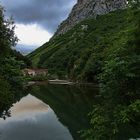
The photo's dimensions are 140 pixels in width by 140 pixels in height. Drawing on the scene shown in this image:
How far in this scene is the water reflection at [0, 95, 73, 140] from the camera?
49431 millimetres

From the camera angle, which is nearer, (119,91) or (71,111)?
(119,91)

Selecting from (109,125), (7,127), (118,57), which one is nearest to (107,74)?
(118,57)

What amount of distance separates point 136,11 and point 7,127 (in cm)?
4199

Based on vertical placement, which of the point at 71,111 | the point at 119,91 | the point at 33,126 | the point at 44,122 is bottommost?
the point at 33,126

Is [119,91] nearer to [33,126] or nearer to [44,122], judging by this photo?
[33,126]

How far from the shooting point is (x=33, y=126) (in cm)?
5972

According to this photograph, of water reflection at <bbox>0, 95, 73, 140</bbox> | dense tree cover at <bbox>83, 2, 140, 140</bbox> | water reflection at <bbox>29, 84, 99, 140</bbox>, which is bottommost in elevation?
water reflection at <bbox>0, 95, 73, 140</bbox>

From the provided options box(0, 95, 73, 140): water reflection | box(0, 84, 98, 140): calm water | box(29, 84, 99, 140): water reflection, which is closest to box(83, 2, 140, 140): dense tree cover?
box(29, 84, 99, 140): water reflection


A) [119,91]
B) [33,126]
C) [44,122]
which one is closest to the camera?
[119,91]

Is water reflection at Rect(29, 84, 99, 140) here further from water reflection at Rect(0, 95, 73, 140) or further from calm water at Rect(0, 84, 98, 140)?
water reflection at Rect(0, 95, 73, 140)

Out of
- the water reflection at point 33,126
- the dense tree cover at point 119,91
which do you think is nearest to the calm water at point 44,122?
the water reflection at point 33,126

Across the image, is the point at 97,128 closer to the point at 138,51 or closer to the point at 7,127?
the point at 138,51

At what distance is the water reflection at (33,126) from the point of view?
49431mm

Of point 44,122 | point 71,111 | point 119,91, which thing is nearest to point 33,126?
point 44,122
